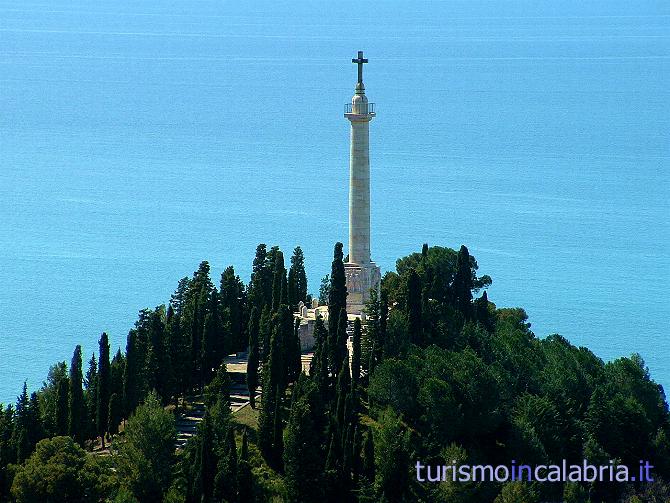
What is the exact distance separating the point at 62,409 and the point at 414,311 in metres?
11.0

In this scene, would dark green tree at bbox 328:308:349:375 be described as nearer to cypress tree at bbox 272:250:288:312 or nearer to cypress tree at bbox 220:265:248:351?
cypress tree at bbox 272:250:288:312

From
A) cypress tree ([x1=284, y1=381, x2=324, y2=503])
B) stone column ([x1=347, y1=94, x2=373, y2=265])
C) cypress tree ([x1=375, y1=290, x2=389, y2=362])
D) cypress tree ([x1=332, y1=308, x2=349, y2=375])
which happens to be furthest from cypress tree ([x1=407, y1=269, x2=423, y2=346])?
cypress tree ([x1=284, y1=381, x2=324, y2=503])

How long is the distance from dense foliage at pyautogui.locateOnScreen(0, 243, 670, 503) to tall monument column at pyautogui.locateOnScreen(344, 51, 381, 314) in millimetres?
2435

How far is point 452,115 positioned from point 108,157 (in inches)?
1572

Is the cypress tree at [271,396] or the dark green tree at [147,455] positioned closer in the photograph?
the dark green tree at [147,455]

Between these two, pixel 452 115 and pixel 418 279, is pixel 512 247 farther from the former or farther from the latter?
pixel 452 115

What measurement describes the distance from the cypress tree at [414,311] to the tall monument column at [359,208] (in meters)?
4.65

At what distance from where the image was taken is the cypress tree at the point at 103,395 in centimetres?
3925

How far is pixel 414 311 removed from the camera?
45031mm

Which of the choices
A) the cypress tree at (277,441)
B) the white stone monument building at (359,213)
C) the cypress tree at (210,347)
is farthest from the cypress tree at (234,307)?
the cypress tree at (277,441)

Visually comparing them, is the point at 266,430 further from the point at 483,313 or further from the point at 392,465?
the point at 483,313

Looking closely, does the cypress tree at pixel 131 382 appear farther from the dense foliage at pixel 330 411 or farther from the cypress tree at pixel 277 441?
the cypress tree at pixel 277 441

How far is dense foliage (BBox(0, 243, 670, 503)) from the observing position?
3538cm

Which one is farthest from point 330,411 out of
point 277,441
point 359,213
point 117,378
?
point 359,213
